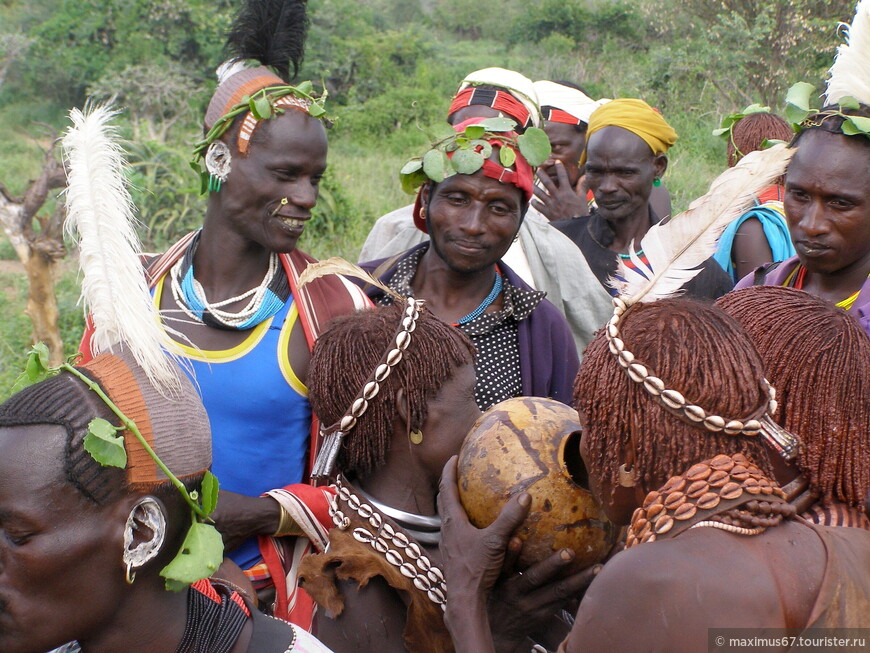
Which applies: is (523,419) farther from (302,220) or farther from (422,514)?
(302,220)

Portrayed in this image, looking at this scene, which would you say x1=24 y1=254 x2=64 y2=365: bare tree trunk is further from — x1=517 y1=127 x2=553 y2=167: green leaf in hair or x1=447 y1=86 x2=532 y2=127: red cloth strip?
x1=517 y1=127 x2=553 y2=167: green leaf in hair

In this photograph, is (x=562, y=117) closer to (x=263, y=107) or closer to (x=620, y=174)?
(x=620, y=174)

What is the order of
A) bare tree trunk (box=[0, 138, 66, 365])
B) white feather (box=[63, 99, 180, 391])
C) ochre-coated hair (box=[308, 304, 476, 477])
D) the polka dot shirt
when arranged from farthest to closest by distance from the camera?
bare tree trunk (box=[0, 138, 66, 365]) < the polka dot shirt < ochre-coated hair (box=[308, 304, 476, 477]) < white feather (box=[63, 99, 180, 391])

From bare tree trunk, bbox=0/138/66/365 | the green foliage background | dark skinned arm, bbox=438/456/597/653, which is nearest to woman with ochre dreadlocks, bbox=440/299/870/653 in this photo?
dark skinned arm, bbox=438/456/597/653

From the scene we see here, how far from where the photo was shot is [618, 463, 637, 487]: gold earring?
185 centimetres

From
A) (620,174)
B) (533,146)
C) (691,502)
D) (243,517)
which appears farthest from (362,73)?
(691,502)

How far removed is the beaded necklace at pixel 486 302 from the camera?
10.8 feet

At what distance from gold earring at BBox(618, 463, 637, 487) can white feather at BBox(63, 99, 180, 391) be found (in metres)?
0.97

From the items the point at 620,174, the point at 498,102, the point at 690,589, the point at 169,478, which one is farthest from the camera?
the point at 620,174

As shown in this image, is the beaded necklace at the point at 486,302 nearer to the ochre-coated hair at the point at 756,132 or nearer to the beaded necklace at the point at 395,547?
the beaded necklace at the point at 395,547

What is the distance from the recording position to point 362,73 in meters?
19.1

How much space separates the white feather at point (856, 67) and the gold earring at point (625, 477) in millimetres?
1994

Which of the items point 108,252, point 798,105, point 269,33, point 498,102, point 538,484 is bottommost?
point 538,484

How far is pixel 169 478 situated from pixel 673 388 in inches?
40.6
